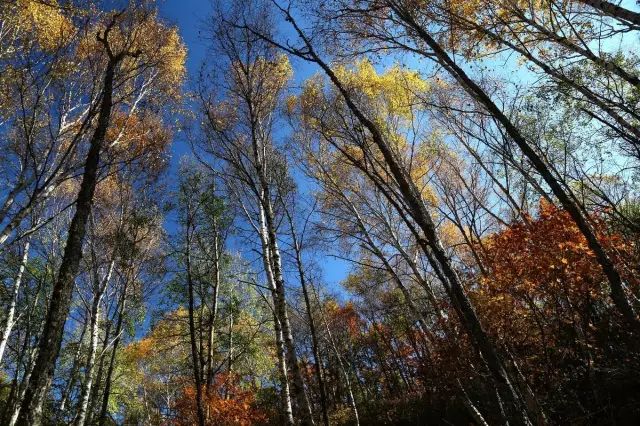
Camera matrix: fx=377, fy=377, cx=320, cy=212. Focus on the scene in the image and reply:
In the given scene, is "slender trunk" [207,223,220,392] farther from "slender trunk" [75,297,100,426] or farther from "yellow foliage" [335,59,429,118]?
"yellow foliage" [335,59,429,118]

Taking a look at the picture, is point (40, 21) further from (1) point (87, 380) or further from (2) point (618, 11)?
(2) point (618, 11)

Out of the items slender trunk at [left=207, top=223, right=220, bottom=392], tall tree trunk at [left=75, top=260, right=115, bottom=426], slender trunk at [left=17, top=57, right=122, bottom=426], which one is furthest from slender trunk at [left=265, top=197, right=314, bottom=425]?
slender trunk at [left=207, top=223, right=220, bottom=392]

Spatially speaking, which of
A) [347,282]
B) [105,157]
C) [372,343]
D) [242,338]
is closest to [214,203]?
[105,157]

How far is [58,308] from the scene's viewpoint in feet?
12.8

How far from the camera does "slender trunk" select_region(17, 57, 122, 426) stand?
3.46m

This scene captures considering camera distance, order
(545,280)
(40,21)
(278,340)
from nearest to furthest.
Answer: (545,280), (278,340), (40,21)

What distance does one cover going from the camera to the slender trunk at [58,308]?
3457 mm

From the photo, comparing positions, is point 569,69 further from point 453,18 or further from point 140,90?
point 140,90

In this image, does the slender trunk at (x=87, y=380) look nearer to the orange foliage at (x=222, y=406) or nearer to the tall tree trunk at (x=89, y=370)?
the tall tree trunk at (x=89, y=370)

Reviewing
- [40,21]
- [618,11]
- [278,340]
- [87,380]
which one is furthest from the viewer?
[40,21]

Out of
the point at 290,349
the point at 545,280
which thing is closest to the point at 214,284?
the point at 290,349

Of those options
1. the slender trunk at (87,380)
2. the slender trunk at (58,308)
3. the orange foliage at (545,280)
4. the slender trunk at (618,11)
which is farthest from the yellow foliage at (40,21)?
the orange foliage at (545,280)

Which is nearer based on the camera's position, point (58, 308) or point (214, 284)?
point (58, 308)

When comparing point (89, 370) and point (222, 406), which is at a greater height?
point (89, 370)
